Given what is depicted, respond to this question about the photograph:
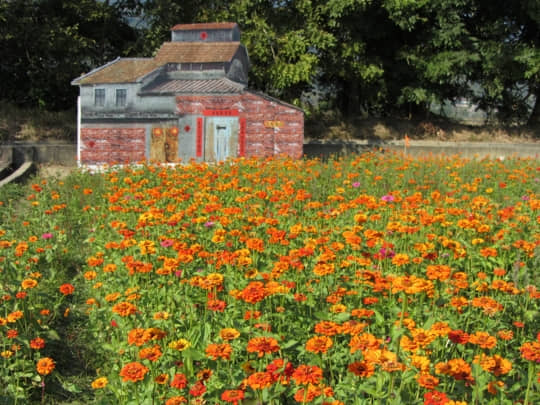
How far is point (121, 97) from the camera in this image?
1609 centimetres

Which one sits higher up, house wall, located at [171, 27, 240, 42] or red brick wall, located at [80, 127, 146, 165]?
house wall, located at [171, 27, 240, 42]

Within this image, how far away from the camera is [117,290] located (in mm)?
4504

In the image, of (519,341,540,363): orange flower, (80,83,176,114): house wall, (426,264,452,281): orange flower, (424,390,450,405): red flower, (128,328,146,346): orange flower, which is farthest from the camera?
(80,83,176,114): house wall

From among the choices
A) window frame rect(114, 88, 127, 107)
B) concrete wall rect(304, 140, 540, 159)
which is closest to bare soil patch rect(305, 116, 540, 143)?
concrete wall rect(304, 140, 540, 159)

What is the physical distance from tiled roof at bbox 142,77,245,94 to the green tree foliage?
722cm

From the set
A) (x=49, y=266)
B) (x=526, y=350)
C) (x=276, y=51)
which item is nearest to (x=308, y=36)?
(x=276, y=51)

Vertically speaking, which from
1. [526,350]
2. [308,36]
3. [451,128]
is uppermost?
[308,36]

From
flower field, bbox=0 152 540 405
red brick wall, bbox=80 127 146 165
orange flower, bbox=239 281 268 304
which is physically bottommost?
flower field, bbox=0 152 540 405

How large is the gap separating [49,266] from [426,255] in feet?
13.7

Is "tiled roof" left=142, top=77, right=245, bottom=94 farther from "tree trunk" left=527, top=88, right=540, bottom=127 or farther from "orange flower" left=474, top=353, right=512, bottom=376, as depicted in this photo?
"tree trunk" left=527, top=88, right=540, bottom=127

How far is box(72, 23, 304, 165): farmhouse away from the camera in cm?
1580

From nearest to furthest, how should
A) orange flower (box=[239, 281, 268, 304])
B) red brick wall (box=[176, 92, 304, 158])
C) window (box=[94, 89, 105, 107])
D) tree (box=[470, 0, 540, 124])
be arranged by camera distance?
orange flower (box=[239, 281, 268, 304])
red brick wall (box=[176, 92, 304, 158])
window (box=[94, 89, 105, 107])
tree (box=[470, 0, 540, 124])

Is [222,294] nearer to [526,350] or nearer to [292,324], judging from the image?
[292,324]

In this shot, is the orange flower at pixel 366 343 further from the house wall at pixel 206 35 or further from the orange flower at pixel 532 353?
the house wall at pixel 206 35
